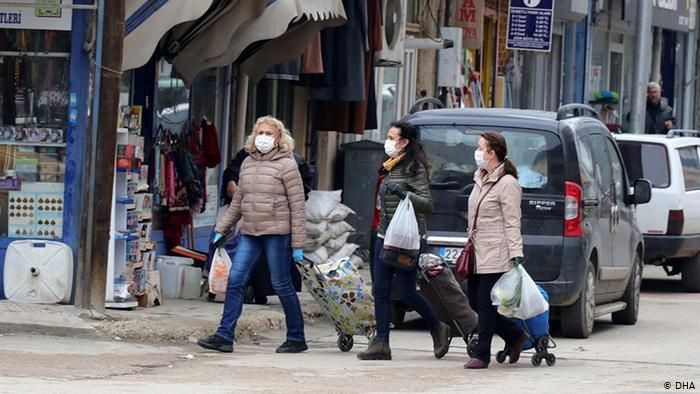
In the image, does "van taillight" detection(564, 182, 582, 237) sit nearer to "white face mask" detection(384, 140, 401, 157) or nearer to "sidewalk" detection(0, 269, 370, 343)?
"white face mask" detection(384, 140, 401, 157)

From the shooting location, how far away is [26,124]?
499 inches

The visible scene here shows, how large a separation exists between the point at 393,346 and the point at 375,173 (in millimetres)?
7462

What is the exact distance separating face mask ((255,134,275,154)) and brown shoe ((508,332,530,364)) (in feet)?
7.27

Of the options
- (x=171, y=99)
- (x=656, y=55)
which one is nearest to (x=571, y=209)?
(x=171, y=99)

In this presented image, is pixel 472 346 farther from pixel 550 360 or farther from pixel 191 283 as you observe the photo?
pixel 191 283

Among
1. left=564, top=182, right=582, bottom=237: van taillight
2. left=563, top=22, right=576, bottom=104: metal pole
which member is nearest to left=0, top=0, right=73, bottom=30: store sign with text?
left=564, top=182, right=582, bottom=237: van taillight

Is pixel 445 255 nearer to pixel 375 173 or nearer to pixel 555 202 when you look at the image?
pixel 555 202

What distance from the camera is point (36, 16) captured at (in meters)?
12.3

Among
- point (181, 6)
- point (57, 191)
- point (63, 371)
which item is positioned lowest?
point (63, 371)

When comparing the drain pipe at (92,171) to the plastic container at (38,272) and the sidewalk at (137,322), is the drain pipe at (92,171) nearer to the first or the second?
the sidewalk at (137,322)

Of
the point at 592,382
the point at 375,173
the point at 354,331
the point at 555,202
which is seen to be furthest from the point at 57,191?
the point at 375,173

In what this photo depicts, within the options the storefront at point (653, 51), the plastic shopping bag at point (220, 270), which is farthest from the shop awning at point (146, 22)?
the storefront at point (653, 51)

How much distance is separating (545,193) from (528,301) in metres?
2.07

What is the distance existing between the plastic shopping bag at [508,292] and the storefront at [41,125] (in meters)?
3.61
